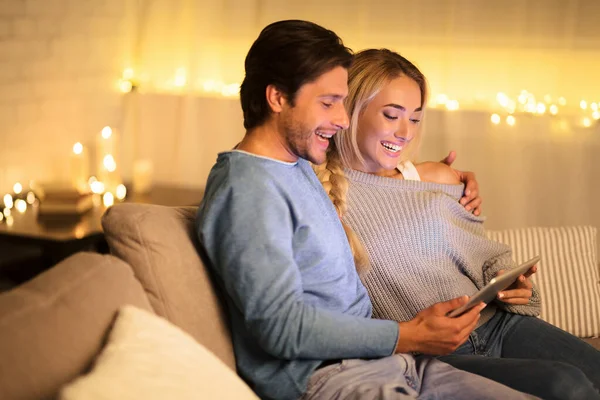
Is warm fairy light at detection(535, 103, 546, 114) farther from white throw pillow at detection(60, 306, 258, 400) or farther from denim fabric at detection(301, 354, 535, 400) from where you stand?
white throw pillow at detection(60, 306, 258, 400)

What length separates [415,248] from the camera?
214cm

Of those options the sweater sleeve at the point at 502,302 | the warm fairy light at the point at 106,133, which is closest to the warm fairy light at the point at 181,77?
the warm fairy light at the point at 106,133

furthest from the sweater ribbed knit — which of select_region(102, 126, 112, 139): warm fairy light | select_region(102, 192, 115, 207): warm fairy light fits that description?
select_region(102, 126, 112, 139): warm fairy light

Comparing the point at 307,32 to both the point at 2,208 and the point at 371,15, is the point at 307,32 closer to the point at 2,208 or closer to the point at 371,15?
the point at 2,208

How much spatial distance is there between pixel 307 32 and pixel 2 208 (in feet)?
7.36

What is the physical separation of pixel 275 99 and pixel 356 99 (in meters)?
0.56

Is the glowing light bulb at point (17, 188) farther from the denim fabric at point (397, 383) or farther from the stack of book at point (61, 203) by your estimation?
the denim fabric at point (397, 383)

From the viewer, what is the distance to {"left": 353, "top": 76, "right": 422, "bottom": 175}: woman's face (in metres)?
2.19

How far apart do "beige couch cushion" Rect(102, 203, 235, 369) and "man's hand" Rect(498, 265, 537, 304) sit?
2.74 ft

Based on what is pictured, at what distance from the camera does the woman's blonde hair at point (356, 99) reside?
2.16 m

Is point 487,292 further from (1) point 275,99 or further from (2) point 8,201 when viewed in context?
(2) point 8,201

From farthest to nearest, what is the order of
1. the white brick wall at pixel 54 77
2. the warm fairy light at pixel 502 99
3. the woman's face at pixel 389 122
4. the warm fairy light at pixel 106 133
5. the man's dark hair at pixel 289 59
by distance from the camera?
1. the warm fairy light at pixel 502 99
2. the warm fairy light at pixel 106 133
3. the white brick wall at pixel 54 77
4. the woman's face at pixel 389 122
5. the man's dark hair at pixel 289 59

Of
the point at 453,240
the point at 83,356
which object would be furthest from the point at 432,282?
the point at 83,356

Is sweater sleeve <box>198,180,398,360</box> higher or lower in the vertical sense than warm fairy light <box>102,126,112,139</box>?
higher
